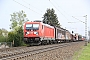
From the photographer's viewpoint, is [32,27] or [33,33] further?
[32,27]

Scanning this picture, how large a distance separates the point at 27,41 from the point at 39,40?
1745 mm

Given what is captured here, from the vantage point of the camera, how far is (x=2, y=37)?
32.9m

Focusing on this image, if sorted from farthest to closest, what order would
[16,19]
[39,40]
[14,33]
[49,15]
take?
[49,15], [16,19], [14,33], [39,40]

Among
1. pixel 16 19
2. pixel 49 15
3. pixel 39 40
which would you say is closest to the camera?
pixel 39 40

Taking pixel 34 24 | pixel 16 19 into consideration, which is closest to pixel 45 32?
pixel 34 24

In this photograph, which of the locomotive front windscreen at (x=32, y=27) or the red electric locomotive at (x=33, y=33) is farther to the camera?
the locomotive front windscreen at (x=32, y=27)

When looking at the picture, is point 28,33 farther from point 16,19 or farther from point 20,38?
point 16,19

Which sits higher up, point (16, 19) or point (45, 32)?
point (16, 19)

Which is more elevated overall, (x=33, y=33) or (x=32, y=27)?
(x=32, y=27)

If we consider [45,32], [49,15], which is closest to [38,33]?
[45,32]

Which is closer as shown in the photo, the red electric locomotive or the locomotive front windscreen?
the red electric locomotive

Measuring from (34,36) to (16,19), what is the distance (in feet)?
139

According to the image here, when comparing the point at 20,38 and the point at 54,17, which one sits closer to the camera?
the point at 20,38

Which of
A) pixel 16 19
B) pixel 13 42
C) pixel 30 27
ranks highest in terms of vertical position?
pixel 16 19
